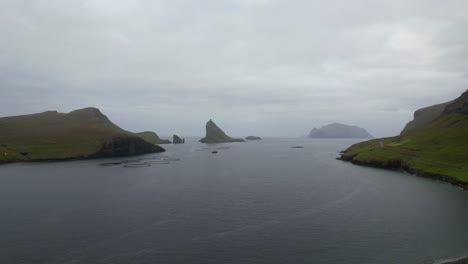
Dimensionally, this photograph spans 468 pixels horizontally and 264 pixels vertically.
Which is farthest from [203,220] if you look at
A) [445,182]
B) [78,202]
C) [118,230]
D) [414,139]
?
[414,139]

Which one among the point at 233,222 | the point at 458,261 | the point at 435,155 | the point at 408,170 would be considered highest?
the point at 435,155

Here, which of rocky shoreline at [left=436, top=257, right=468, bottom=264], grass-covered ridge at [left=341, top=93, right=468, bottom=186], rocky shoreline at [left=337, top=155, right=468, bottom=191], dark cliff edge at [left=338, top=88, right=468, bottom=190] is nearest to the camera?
rocky shoreline at [left=436, top=257, right=468, bottom=264]

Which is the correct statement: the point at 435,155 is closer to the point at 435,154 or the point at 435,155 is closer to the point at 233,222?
the point at 435,154

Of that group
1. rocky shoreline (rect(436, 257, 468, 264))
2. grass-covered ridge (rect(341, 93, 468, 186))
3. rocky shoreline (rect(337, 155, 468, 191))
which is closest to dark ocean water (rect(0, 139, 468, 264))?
rocky shoreline (rect(436, 257, 468, 264))

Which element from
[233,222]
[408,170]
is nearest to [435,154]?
[408,170]

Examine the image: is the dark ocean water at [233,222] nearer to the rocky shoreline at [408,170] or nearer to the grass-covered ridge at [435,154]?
the rocky shoreline at [408,170]

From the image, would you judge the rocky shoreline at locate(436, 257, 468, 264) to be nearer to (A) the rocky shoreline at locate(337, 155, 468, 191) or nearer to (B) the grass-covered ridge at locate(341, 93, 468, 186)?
(A) the rocky shoreline at locate(337, 155, 468, 191)

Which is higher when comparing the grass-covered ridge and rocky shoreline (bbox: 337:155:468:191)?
the grass-covered ridge

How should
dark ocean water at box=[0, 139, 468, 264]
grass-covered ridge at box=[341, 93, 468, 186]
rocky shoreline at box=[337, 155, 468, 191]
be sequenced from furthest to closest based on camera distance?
1. grass-covered ridge at box=[341, 93, 468, 186]
2. rocky shoreline at box=[337, 155, 468, 191]
3. dark ocean water at box=[0, 139, 468, 264]
